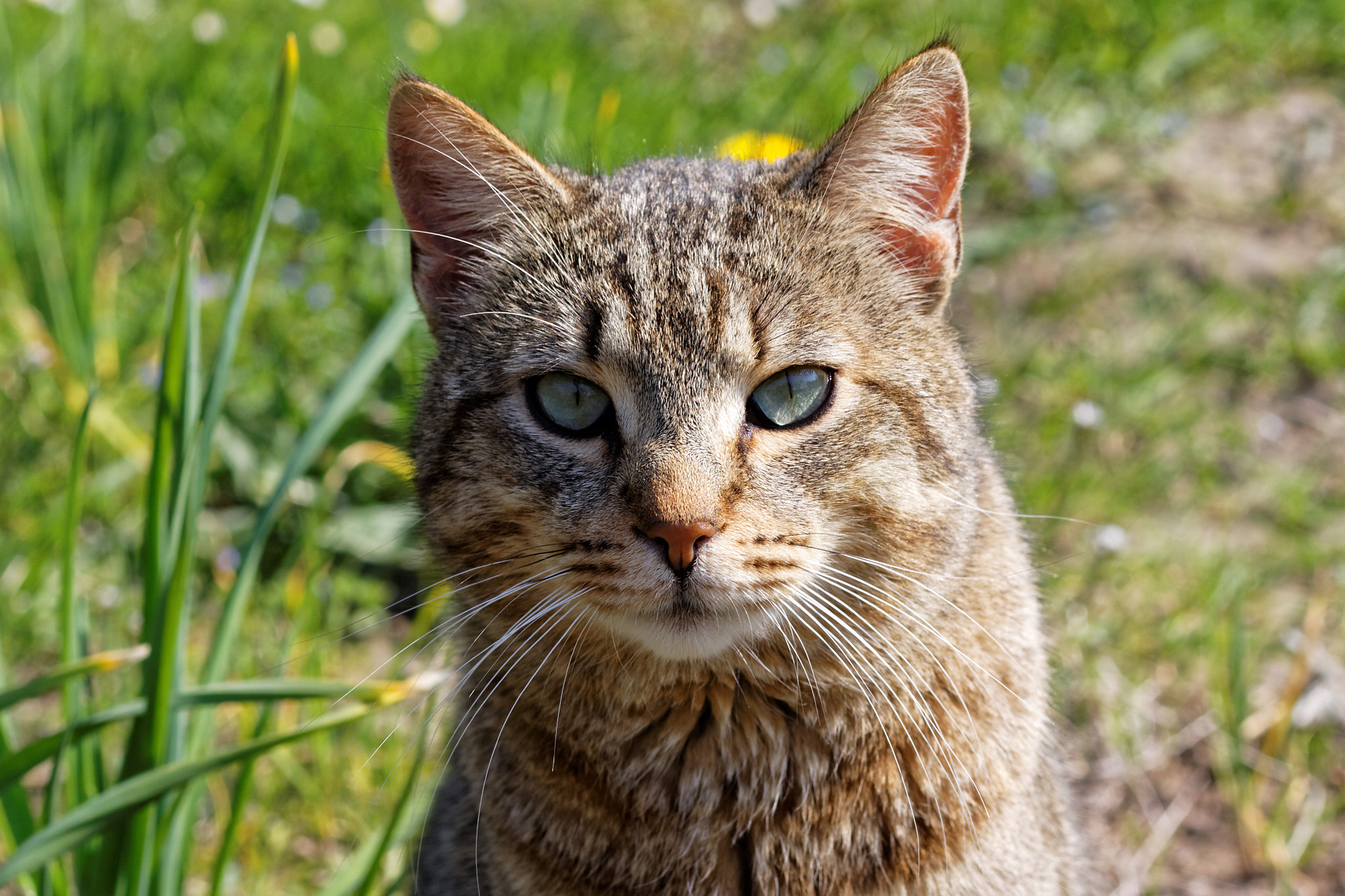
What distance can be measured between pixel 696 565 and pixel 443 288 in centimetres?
72

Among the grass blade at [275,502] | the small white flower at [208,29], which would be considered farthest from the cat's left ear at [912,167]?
the small white flower at [208,29]

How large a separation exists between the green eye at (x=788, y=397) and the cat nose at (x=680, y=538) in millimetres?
241

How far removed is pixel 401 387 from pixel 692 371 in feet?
5.84

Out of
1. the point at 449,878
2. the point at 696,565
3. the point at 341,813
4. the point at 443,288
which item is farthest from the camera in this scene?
the point at 341,813

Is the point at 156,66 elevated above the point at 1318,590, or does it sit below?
Answer: above

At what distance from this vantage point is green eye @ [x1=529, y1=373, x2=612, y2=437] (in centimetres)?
168

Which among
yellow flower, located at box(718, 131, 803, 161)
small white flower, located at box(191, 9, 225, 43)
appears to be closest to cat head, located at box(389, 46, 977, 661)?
yellow flower, located at box(718, 131, 803, 161)

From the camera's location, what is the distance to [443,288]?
6.27 feet

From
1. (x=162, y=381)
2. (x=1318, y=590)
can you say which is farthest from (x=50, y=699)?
(x=1318, y=590)

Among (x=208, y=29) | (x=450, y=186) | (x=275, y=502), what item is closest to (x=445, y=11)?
(x=208, y=29)

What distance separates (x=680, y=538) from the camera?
1.48 meters

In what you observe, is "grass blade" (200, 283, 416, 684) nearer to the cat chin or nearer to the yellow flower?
the cat chin

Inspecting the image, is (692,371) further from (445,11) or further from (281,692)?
(445,11)

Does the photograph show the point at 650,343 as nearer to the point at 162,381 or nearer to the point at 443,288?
the point at 443,288
